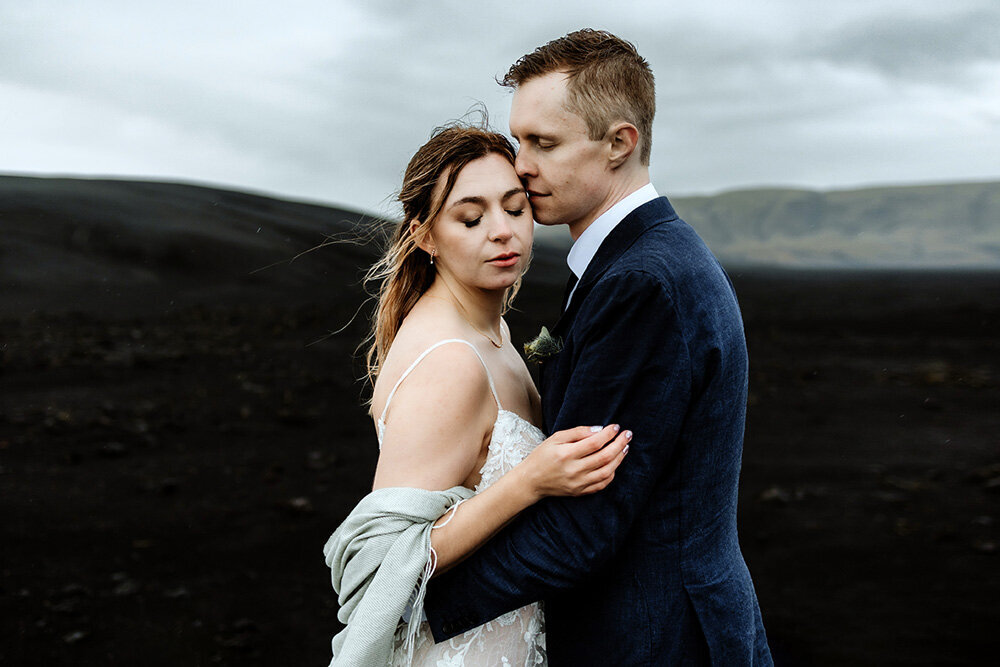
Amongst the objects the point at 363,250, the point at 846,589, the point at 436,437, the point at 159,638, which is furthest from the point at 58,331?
the point at 363,250

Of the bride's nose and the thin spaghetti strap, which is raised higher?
the bride's nose

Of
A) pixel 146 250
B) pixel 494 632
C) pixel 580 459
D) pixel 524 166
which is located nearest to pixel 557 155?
pixel 524 166

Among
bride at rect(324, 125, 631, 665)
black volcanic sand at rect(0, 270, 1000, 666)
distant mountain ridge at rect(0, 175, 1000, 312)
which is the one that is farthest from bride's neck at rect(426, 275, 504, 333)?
distant mountain ridge at rect(0, 175, 1000, 312)

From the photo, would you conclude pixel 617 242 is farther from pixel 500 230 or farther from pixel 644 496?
pixel 644 496

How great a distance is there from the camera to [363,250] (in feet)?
168

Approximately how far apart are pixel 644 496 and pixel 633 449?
0.13 m

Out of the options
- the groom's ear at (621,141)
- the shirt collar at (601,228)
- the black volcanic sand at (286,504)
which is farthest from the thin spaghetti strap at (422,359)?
the black volcanic sand at (286,504)

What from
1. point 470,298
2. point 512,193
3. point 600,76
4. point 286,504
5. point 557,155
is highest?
point 600,76

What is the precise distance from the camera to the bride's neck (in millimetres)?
2779

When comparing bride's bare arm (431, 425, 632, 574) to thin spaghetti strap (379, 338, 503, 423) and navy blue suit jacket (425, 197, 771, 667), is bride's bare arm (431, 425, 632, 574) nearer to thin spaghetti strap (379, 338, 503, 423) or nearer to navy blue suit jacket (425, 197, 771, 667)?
navy blue suit jacket (425, 197, 771, 667)

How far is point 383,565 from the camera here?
2203 millimetres

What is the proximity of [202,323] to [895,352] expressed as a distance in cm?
1905

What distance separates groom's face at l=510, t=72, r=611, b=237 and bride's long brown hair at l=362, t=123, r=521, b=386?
0.15 m

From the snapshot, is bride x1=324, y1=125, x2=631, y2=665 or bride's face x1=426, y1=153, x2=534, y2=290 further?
bride's face x1=426, y1=153, x2=534, y2=290
